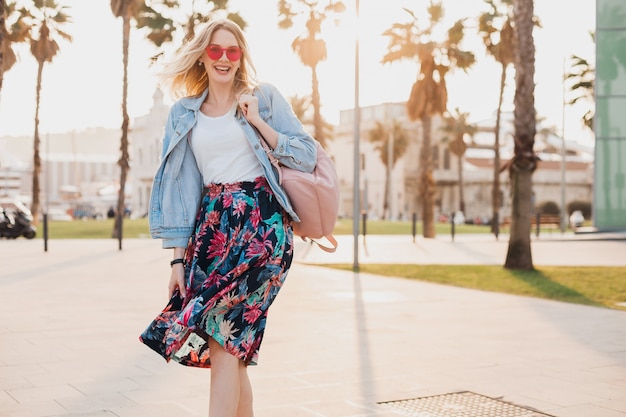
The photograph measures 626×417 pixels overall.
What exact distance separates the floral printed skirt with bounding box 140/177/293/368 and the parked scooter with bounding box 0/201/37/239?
89.5ft

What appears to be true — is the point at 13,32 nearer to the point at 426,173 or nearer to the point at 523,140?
the point at 426,173

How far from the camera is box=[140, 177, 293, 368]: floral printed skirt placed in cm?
362

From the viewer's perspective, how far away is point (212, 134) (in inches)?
150

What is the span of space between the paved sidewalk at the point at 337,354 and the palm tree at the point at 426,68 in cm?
2390

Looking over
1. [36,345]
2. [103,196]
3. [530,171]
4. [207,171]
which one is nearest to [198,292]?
[207,171]

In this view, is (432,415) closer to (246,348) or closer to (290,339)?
(246,348)

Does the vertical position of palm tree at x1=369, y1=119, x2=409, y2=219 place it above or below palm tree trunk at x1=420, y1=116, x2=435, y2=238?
above

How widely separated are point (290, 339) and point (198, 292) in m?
4.22

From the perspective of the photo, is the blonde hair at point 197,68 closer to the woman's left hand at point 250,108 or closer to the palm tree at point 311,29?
the woman's left hand at point 250,108

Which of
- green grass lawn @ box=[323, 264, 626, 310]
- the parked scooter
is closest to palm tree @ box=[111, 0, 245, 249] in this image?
the parked scooter

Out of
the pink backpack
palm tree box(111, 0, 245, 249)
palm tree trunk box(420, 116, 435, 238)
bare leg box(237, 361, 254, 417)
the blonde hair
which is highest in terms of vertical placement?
palm tree box(111, 0, 245, 249)

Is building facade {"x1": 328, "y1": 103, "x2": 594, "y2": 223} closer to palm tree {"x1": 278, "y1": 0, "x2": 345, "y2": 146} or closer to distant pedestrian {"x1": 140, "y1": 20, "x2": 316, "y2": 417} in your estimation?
palm tree {"x1": 278, "y1": 0, "x2": 345, "y2": 146}

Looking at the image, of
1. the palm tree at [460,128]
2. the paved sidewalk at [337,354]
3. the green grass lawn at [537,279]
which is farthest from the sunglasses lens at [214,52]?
the palm tree at [460,128]

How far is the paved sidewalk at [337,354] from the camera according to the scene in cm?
536
